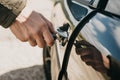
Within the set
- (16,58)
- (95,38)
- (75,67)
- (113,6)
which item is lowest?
(16,58)

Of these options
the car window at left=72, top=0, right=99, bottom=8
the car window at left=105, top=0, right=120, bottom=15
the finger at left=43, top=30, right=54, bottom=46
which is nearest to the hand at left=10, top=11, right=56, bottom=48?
the finger at left=43, top=30, right=54, bottom=46

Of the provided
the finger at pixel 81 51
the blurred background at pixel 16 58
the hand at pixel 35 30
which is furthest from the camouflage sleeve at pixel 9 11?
the blurred background at pixel 16 58

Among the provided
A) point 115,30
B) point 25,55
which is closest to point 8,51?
point 25,55

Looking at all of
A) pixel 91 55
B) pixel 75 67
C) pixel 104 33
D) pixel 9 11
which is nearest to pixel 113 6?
pixel 104 33

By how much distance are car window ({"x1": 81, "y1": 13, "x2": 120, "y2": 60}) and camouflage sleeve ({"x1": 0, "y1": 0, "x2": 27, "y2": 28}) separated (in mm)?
505

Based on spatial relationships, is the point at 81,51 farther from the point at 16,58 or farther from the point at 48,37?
the point at 16,58

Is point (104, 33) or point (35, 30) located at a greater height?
point (104, 33)

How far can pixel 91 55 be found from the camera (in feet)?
6.80

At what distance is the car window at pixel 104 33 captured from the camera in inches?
76.6

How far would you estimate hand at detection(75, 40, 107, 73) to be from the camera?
Result: 199 centimetres

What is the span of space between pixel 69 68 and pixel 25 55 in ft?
7.66

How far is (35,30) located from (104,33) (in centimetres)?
47

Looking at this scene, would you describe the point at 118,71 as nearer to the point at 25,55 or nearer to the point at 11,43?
the point at 25,55

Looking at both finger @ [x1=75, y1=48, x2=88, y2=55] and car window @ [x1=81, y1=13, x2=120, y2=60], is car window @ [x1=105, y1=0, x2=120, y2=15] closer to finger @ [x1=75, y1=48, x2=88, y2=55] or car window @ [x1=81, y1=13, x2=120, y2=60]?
car window @ [x1=81, y1=13, x2=120, y2=60]
